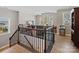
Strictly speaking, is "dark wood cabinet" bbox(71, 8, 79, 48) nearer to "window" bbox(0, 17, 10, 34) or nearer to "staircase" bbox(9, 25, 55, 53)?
"staircase" bbox(9, 25, 55, 53)

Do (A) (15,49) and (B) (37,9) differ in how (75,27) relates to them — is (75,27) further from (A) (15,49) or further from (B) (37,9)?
(A) (15,49)

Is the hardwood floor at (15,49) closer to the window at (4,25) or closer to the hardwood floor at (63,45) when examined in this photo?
the window at (4,25)

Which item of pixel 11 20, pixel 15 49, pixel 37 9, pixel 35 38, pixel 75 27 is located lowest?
pixel 15 49

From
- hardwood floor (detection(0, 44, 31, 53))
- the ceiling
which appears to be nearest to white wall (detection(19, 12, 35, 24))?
the ceiling

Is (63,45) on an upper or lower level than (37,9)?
lower

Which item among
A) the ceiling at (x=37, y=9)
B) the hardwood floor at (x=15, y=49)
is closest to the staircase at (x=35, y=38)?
the hardwood floor at (x=15, y=49)

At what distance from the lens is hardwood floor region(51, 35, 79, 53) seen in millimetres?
A: 1882

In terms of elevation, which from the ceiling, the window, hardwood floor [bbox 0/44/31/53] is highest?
the ceiling

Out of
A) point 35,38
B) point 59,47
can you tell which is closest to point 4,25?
point 35,38

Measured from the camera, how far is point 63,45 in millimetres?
1905

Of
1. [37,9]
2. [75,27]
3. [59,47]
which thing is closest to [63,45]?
[59,47]

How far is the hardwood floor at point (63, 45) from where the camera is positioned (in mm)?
1882
